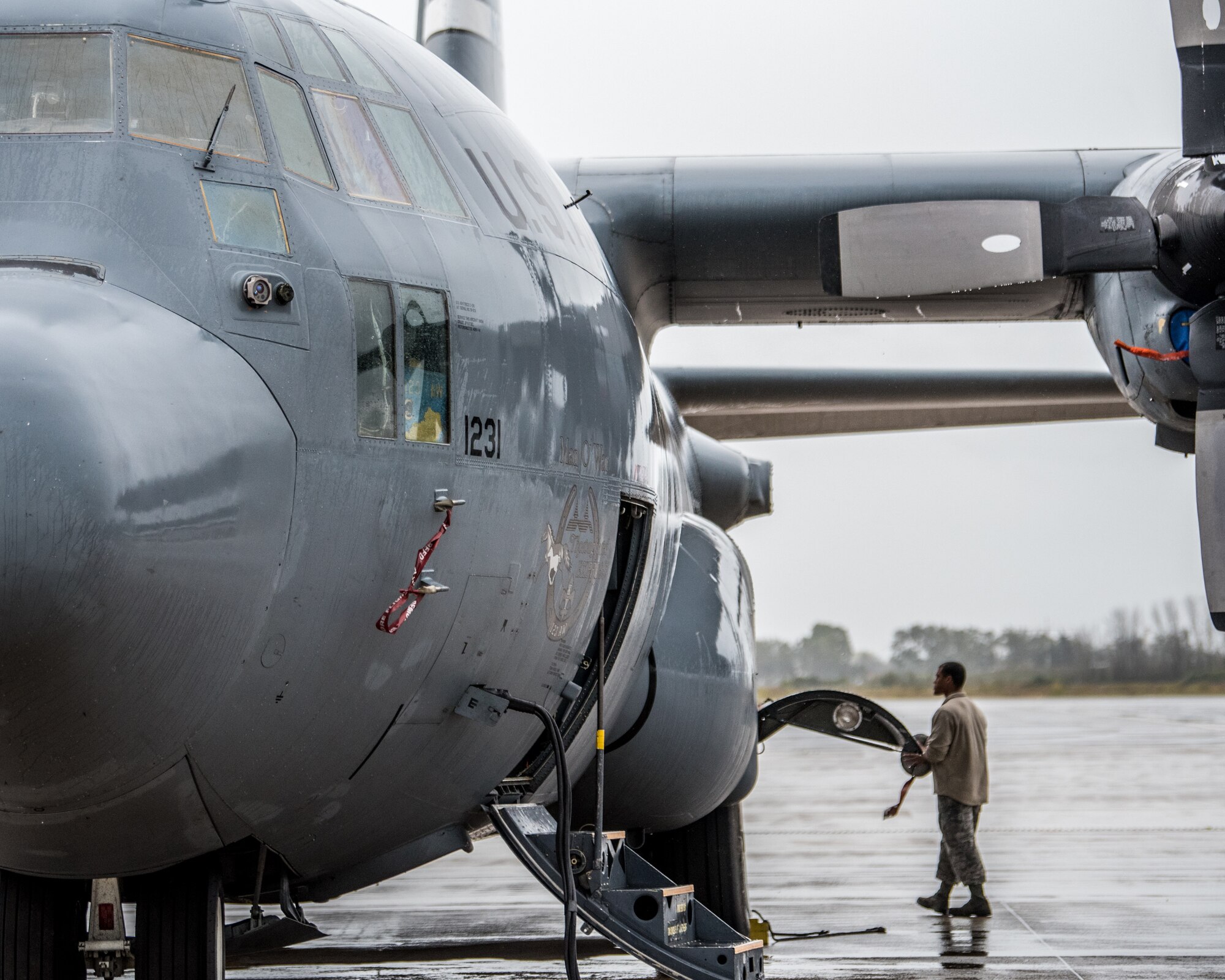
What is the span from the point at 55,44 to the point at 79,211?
697mm

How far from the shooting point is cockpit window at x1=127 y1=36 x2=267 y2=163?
3.89m

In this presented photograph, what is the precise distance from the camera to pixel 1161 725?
32.6m

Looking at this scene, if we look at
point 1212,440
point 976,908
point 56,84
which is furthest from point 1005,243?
point 976,908

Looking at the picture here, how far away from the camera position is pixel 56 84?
12.9 ft

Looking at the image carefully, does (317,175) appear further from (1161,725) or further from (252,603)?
(1161,725)

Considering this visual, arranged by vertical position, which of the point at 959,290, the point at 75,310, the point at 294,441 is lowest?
the point at 294,441

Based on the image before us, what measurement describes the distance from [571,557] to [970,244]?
289 cm

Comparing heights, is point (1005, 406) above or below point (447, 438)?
above

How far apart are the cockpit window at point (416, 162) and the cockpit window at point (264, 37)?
30 centimetres

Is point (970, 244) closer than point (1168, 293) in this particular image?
Yes

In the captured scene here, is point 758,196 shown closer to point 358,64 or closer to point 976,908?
point 358,64

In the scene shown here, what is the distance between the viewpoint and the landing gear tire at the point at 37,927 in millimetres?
4645

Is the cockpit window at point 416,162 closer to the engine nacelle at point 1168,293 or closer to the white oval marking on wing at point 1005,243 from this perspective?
the white oval marking on wing at point 1005,243

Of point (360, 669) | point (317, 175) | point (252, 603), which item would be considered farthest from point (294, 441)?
point (317, 175)
